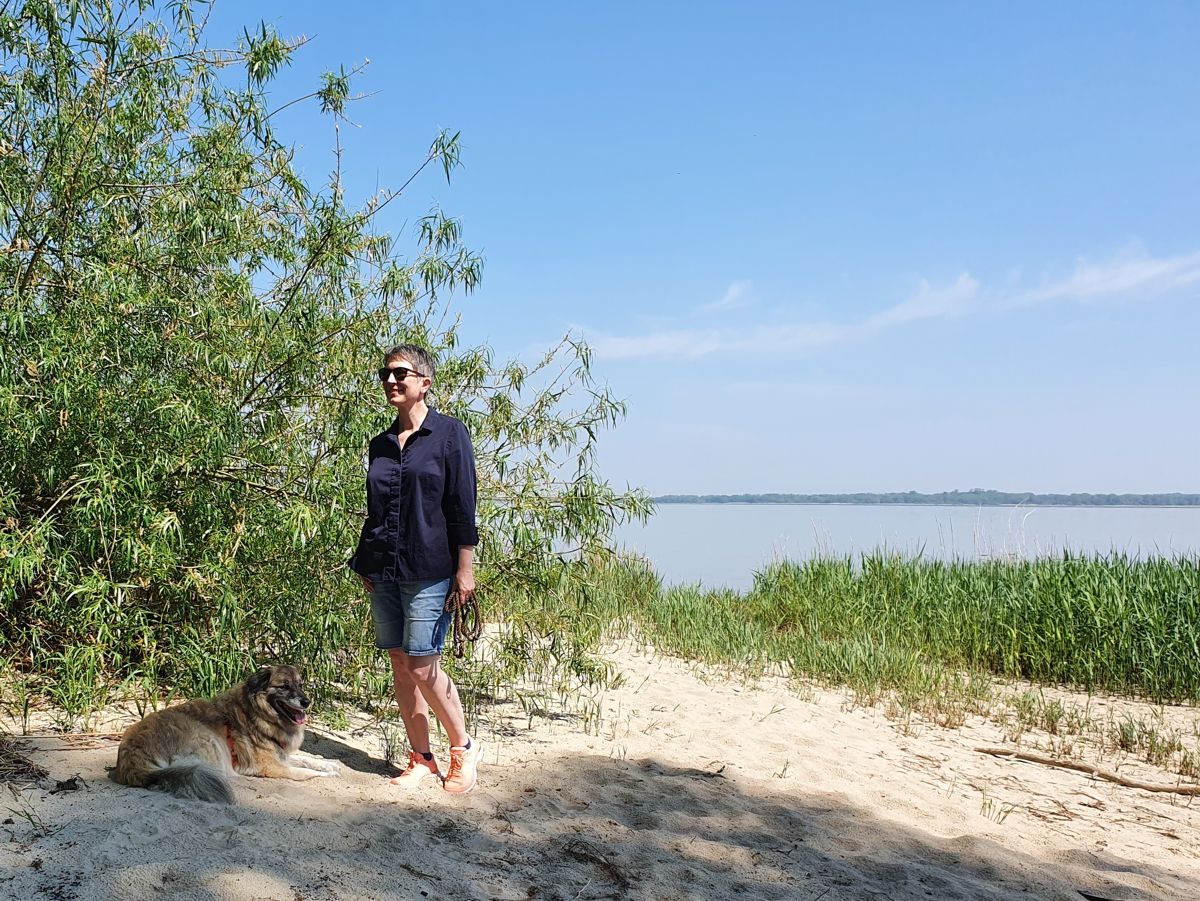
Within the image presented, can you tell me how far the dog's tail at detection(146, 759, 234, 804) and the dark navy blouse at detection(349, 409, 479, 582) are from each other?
3.50 feet

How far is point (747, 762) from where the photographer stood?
565 centimetres

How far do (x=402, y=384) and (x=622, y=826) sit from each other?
2.29 metres

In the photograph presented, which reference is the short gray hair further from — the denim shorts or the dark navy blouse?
the denim shorts

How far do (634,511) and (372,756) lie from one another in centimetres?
219

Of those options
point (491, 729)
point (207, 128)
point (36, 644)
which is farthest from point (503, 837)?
point (207, 128)

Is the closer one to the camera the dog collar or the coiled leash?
the coiled leash

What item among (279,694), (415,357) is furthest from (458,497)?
(279,694)

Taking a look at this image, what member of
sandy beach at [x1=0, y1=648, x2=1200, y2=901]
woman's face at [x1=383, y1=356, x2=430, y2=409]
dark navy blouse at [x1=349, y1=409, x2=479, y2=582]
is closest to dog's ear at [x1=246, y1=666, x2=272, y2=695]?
sandy beach at [x1=0, y1=648, x2=1200, y2=901]

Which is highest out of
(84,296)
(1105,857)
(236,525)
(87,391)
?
(84,296)

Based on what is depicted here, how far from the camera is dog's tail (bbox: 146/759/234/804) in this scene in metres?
3.99

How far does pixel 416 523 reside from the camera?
4.15 m

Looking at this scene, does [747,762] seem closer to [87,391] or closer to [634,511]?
[634,511]

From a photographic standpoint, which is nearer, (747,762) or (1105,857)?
(1105,857)

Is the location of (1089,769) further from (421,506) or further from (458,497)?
(421,506)
